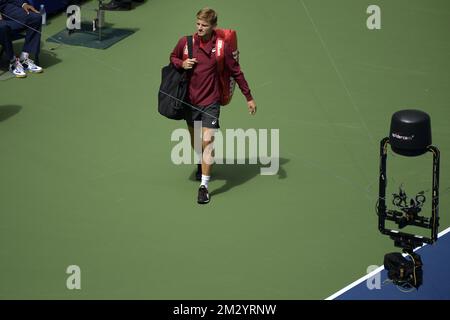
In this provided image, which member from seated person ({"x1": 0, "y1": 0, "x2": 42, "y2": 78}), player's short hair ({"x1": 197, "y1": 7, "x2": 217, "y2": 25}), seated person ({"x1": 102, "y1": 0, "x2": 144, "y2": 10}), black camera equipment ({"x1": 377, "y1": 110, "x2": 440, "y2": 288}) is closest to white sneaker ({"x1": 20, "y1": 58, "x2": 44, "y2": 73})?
seated person ({"x1": 0, "y1": 0, "x2": 42, "y2": 78})

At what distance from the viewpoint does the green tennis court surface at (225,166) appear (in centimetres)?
1069

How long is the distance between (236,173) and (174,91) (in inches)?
60.1

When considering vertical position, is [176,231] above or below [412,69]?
below

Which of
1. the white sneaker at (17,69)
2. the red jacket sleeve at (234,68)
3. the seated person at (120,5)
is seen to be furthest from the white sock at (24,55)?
the red jacket sleeve at (234,68)

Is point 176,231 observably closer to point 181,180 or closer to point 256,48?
point 181,180

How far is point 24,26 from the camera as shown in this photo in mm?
14977

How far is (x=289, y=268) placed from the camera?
10703mm

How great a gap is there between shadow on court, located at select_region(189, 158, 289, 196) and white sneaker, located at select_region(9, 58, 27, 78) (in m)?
3.57

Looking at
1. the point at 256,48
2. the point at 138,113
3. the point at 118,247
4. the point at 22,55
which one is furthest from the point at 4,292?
the point at 256,48

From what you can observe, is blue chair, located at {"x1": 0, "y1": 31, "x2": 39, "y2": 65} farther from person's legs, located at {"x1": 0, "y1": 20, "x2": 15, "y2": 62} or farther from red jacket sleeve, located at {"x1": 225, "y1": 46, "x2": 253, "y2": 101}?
red jacket sleeve, located at {"x1": 225, "y1": 46, "x2": 253, "y2": 101}

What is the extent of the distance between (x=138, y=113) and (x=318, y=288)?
437cm

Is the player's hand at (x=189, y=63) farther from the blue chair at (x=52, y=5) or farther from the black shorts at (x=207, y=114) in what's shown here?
the blue chair at (x=52, y=5)

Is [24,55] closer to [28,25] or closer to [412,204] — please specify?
[28,25]

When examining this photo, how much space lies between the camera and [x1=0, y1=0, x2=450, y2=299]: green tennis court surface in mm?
10688
